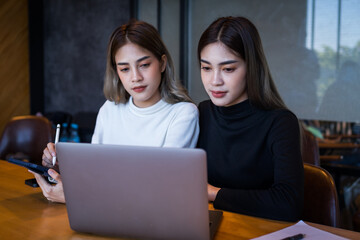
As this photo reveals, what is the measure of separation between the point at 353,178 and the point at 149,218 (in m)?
2.27

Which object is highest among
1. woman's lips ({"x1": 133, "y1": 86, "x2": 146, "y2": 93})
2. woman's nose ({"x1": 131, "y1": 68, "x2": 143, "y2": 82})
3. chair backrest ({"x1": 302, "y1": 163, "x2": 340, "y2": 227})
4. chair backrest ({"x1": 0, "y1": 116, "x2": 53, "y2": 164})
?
woman's nose ({"x1": 131, "y1": 68, "x2": 143, "y2": 82})

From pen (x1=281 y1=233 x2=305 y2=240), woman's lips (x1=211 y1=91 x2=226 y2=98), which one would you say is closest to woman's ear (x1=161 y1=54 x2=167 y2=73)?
woman's lips (x1=211 y1=91 x2=226 y2=98)

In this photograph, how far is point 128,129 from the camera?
1609 mm

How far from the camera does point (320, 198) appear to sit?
1.18m

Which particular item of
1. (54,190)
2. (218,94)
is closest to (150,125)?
(218,94)

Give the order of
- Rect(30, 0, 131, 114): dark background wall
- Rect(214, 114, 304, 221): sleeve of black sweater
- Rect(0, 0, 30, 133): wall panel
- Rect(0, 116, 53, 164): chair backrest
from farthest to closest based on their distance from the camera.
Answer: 1. Rect(0, 0, 30, 133): wall panel
2. Rect(30, 0, 131, 114): dark background wall
3. Rect(0, 116, 53, 164): chair backrest
4. Rect(214, 114, 304, 221): sleeve of black sweater

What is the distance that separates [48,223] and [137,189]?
36cm

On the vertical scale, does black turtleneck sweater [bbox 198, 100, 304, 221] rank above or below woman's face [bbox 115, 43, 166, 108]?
below

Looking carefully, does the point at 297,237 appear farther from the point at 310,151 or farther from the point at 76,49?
the point at 76,49

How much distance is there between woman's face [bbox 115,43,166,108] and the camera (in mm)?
1458

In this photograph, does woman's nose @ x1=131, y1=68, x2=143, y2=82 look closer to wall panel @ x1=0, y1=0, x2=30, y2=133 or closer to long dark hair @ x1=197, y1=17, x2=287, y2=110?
long dark hair @ x1=197, y1=17, x2=287, y2=110

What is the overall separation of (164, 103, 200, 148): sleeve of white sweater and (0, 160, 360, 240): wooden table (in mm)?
437

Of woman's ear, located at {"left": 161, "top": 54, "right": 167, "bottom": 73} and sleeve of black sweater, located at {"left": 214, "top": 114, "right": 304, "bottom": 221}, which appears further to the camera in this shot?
woman's ear, located at {"left": 161, "top": 54, "right": 167, "bottom": 73}

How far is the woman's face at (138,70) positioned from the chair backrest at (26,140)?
3.69ft
